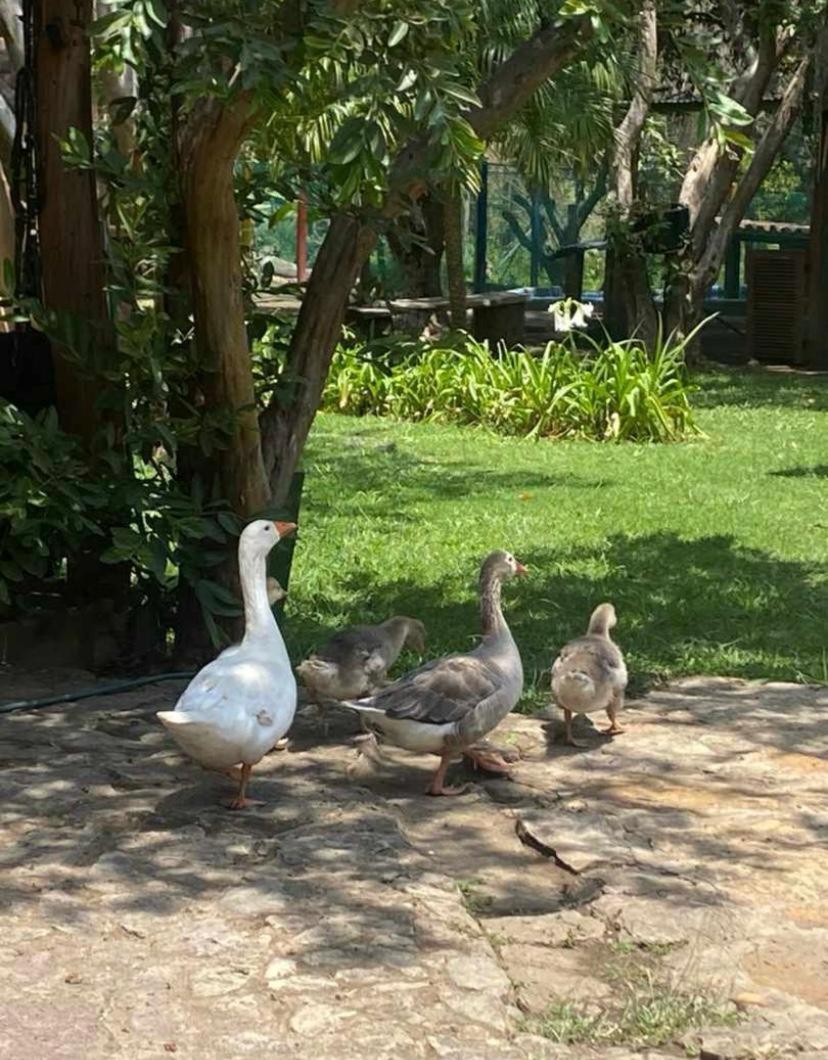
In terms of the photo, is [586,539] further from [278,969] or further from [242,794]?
[278,969]

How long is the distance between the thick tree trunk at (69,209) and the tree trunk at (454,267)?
498 inches

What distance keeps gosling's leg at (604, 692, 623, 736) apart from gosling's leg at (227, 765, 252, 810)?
166cm

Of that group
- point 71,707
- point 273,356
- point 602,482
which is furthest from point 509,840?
point 602,482

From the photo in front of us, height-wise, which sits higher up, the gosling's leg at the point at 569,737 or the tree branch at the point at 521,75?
the tree branch at the point at 521,75

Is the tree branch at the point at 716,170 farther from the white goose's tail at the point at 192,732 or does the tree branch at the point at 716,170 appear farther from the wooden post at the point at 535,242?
the white goose's tail at the point at 192,732

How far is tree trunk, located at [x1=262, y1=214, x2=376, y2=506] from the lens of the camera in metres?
7.62

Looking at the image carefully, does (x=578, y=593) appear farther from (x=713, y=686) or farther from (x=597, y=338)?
(x=597, y=338)

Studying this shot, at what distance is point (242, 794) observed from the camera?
5914 millimetres

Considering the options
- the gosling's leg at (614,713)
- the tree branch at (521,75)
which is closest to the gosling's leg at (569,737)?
the gosling's leg at (614,713)

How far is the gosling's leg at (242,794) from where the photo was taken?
19.3 ft

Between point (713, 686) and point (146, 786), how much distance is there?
9.23ft

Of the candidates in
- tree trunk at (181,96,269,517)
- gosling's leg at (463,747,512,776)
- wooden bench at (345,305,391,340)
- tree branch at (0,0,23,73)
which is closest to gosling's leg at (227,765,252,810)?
gosling's leg at (463,747,512,776)

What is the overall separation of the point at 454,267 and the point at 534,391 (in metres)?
4.30

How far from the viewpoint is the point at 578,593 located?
31.2ft
